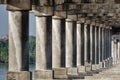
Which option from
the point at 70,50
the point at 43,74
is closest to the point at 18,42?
the point at 43,74

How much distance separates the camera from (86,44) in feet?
308

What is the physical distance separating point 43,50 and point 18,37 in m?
10.6

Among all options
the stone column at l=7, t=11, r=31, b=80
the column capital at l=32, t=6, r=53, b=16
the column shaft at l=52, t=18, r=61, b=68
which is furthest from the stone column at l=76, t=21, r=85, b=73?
the stone column at l=7, t=11, r=31, b=80

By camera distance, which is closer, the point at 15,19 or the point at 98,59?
the point at 15,19

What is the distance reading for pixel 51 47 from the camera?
57.6 metres

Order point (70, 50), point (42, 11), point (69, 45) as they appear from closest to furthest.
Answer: point (42, 11) < point (70, 50) < point (69, 45)

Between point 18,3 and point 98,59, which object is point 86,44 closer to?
point 98,59

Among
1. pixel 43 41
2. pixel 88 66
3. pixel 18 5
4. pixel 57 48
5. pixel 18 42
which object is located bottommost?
pixel 88 66

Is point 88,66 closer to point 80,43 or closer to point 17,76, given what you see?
point 80,43

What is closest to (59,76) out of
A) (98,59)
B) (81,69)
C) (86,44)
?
(81,69)

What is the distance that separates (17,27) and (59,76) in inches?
634

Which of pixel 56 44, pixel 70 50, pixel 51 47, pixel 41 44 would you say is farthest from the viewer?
pixel 70 50

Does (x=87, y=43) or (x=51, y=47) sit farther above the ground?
(x=51, y=47)

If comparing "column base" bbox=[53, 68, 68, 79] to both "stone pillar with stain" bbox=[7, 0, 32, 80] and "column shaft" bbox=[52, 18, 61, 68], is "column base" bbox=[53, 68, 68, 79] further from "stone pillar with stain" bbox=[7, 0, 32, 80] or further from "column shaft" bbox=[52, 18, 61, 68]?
"stone pillar with stain" bbox=[7, 0, 32, 80]
